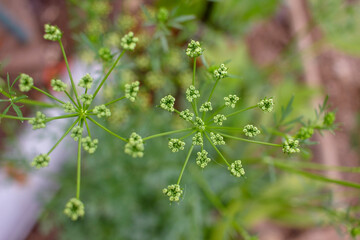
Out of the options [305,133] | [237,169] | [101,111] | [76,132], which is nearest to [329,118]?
[305,133]

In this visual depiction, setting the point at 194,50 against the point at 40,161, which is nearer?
the point at 40,161

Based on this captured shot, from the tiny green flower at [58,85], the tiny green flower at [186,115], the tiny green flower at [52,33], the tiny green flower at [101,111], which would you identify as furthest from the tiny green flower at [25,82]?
the tiny green flower at [186,115]

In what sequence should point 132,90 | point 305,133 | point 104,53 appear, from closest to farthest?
point 132,90, point 305,133, point 104,53

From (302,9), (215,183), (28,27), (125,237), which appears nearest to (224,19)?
(302,9)

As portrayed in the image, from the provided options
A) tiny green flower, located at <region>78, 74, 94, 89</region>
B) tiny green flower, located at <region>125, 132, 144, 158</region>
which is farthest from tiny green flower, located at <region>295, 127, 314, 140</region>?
tiny green flower, located at <region>78, 74, 94, 89</region>

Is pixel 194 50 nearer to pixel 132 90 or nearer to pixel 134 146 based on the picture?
pixel 132 90

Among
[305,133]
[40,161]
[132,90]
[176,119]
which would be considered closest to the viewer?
[40,161]

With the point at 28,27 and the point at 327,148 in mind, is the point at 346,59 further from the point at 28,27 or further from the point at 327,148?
the point at 28,27
